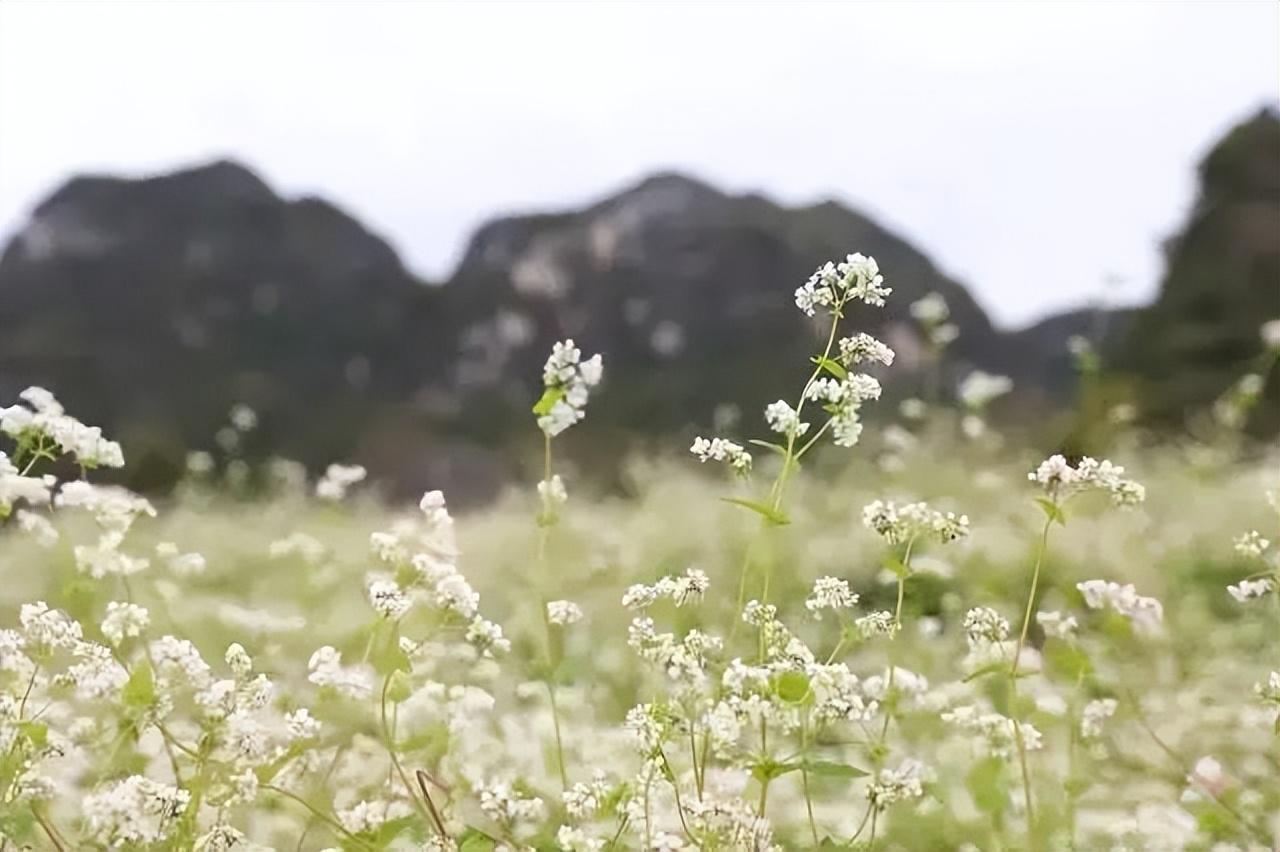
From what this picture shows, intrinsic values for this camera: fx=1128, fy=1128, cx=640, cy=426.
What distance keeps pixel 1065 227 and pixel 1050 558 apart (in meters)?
0.65

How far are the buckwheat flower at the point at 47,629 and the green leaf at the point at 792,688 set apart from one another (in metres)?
0.50

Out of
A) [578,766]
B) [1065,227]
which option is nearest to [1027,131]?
[1065,227]

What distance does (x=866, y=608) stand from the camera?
1978 mm

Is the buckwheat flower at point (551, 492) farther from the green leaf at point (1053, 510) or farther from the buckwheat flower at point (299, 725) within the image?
the green leaf at point (1053, 510)

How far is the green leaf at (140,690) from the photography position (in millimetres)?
767

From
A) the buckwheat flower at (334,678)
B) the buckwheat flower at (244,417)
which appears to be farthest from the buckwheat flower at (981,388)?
the buckwheat flower at (334,678)

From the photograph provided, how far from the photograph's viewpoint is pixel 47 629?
793 millimetres

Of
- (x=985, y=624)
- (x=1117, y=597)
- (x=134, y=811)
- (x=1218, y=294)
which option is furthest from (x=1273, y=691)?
(x=1218, y=294)

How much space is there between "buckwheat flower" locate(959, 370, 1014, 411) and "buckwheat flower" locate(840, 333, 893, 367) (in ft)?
4.61

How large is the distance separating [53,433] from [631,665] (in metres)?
0.95

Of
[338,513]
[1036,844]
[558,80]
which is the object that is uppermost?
[558,80]

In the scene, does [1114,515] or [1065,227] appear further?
[1114,515]

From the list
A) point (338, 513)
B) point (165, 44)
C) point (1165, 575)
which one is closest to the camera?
point (165, 44)

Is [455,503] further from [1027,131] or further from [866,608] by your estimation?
[1027,131]
